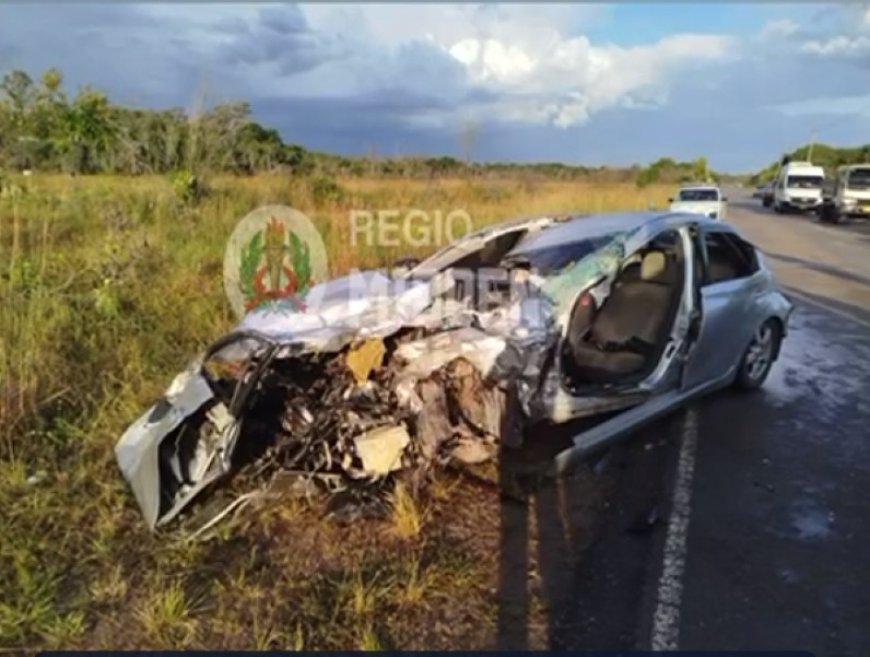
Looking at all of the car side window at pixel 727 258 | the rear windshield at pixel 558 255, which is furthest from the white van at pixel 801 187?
the rear windshield at pixel 558 255

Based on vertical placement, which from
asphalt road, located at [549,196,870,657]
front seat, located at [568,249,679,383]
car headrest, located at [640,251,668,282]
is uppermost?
car headrest, located at [640,251,668,282]

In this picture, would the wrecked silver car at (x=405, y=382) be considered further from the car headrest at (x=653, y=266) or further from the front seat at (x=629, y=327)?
the car headrest at (x=653, y=266)

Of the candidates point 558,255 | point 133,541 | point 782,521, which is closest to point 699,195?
point 558,255

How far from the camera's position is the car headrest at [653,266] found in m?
5.25

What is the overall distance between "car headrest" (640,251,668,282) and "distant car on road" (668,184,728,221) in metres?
15.4

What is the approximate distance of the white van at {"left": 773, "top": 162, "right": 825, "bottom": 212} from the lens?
31016mm

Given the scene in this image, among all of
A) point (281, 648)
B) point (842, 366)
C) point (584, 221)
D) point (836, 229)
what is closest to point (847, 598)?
point (281, 648)

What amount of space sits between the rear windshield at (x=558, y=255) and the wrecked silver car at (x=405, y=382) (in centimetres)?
1

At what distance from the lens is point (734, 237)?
18.4ft

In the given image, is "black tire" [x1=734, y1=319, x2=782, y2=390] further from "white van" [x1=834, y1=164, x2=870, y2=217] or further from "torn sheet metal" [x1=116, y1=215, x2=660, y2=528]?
"white van" [x1=834, y1=164, x2=870, y2=217]

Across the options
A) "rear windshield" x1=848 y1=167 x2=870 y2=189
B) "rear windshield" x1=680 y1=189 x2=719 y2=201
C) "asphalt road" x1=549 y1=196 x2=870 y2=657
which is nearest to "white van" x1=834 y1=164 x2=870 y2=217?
"rear windshield" x1=848 y1=167 x2=870 y2=189

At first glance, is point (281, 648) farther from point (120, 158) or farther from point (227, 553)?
point (120, 158)

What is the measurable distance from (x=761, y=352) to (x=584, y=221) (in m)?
1.98

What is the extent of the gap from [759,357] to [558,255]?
2342 millimetres
